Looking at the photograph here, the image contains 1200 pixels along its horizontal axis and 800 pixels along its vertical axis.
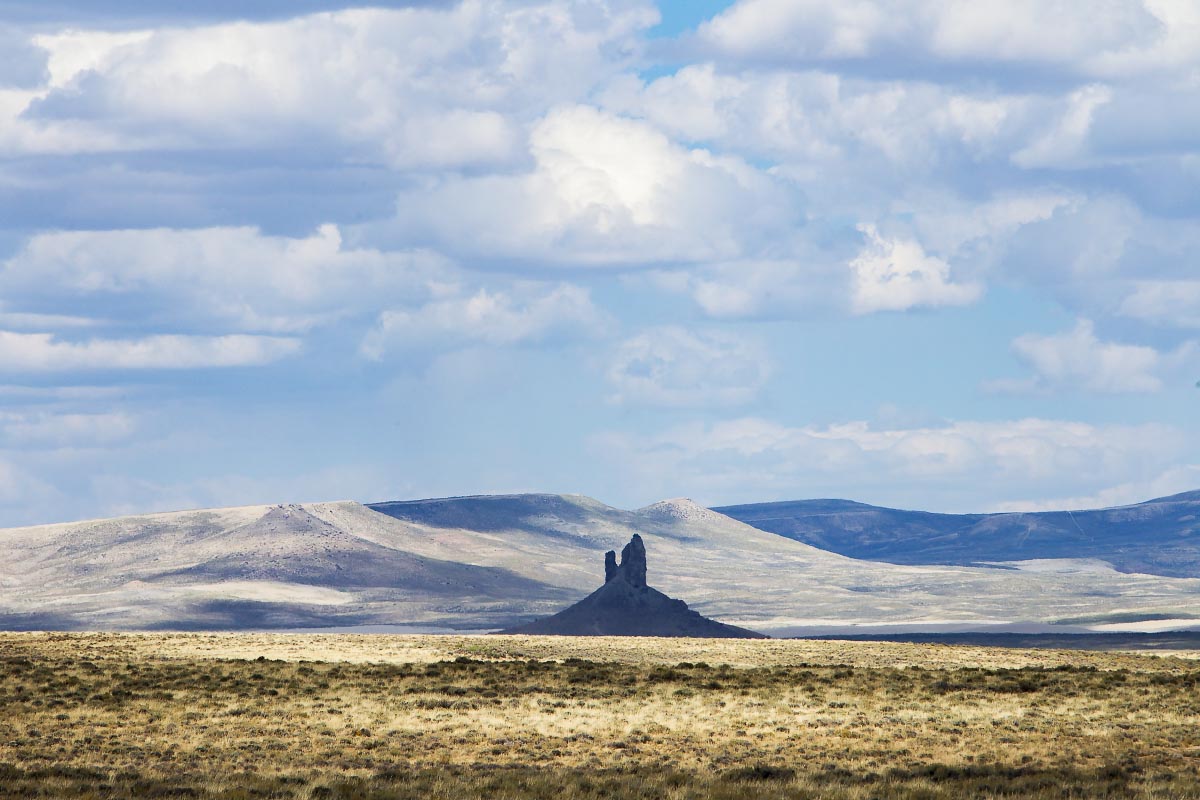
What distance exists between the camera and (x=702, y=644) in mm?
108000

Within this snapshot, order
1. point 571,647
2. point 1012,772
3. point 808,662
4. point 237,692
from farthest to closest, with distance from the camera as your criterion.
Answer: point 571,647 → point 808,662 → point 237,692 → point 1012,772

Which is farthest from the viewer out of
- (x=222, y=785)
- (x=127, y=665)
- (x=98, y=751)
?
(x=127, y=665)

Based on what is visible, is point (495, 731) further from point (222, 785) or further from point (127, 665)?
point (127, 665)

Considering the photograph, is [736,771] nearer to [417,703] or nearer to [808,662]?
[417,703]

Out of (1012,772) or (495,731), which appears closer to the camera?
(1012,772)

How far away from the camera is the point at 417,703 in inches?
2511

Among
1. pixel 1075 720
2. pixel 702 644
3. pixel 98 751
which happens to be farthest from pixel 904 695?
pixel 702 644

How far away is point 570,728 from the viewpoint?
189 ft

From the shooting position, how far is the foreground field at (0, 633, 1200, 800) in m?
44.5

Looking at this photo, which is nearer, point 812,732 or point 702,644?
point 812,732

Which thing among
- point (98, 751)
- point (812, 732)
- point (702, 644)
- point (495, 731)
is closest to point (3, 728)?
point (98, 751)

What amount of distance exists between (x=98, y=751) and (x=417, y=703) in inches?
596

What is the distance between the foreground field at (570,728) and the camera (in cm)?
4453

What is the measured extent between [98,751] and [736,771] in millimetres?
→ 18839
